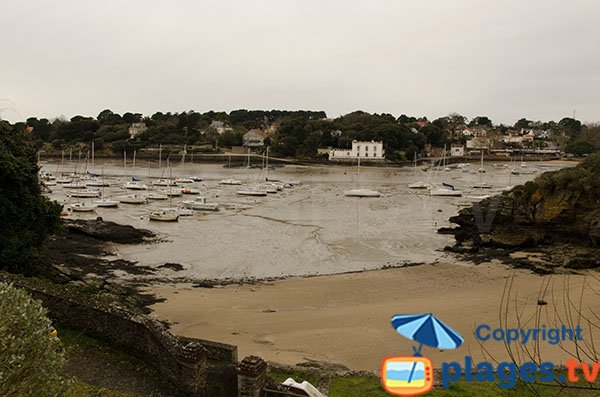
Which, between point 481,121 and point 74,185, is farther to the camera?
point 481,121

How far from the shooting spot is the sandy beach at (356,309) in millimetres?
11844

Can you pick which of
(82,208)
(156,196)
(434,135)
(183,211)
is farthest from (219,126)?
(183,211)

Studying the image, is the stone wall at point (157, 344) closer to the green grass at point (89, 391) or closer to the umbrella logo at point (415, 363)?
the green grass at point (89, 391)

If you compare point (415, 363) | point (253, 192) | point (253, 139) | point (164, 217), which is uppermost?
point (253, 139)

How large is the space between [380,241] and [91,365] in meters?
22.3

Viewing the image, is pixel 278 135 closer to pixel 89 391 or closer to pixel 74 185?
pixel 74 185

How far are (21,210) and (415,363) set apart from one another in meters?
14.9

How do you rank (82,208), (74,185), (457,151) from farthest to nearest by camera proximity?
(457,151)
(74,185)
(82,208)

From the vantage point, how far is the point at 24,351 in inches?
182

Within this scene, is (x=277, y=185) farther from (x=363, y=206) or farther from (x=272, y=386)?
(x=272, y=386)

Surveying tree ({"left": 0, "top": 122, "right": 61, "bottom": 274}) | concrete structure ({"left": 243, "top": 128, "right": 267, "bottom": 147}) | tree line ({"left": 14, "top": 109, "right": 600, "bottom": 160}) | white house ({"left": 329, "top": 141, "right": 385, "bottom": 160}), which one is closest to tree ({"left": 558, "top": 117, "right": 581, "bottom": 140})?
tree line ({"left": 14, "top": 109, "right": 600, "bottom": 160})

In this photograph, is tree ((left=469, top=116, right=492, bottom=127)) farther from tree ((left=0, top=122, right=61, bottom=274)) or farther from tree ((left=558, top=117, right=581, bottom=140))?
tree ((left=0, top=122, right=61, bottom=274))

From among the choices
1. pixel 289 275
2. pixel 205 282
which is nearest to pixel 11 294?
pixel 205 282

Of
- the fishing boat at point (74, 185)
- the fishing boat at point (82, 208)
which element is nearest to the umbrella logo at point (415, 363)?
the fishing boat at point (82, 208)
